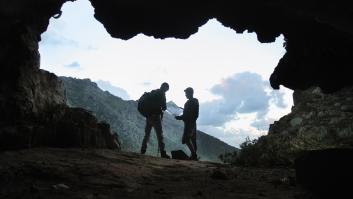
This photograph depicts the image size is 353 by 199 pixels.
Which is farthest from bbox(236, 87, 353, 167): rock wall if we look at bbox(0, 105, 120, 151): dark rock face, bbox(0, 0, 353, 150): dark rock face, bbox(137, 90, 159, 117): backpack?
bbox(0, 105, 120, 151): dark rock face

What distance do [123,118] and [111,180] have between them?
16.5 meters

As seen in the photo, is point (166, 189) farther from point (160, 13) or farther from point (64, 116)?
point (64, 116)

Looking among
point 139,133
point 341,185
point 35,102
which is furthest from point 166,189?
point 139,133

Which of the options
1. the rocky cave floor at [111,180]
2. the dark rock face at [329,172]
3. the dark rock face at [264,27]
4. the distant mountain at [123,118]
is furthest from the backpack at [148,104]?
the distant mountain at [123,118]

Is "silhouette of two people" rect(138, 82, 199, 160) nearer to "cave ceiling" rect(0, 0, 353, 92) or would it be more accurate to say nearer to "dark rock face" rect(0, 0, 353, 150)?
"dark rock face" rect(0, 0, 353, 150)

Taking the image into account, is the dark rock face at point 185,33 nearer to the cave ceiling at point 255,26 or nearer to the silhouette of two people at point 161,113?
the cave ceiling at point 255,26

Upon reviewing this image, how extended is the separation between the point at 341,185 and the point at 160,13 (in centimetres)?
519

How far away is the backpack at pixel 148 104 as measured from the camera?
1356cm

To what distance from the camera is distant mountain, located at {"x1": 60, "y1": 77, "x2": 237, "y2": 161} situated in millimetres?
22903

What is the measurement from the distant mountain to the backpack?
8572mm

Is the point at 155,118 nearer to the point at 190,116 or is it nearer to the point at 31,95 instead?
the point at 190,116

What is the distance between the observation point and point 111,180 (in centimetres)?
731

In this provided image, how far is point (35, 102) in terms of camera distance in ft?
33.2

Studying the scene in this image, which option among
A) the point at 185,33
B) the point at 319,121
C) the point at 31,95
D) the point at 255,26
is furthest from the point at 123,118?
the point at 255,26
